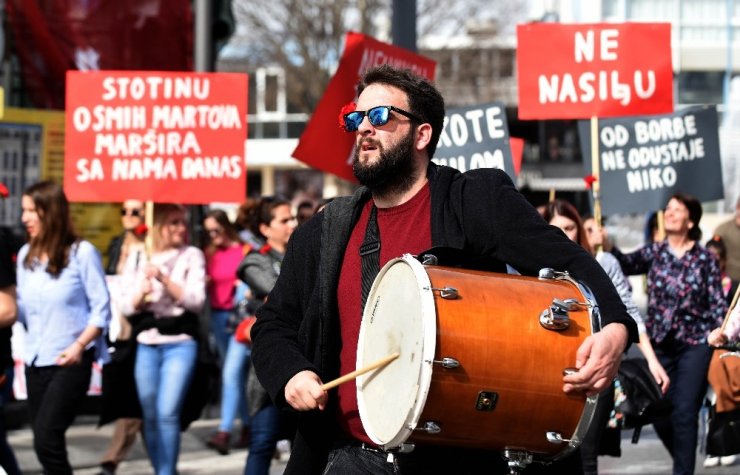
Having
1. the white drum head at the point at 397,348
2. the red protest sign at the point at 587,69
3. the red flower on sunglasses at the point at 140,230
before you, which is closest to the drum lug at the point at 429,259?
the white drum head at the point at 397,348

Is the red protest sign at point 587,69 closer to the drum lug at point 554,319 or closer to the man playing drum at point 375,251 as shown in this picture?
the man playing drum at point 375,251

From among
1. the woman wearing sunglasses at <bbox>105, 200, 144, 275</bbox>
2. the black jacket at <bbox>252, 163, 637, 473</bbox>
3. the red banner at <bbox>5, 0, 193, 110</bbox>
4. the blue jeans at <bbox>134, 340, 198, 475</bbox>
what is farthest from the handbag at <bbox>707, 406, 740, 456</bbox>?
the red banner at <bbox>5, 0, 193, 110</bbox>

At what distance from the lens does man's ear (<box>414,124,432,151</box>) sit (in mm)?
4062

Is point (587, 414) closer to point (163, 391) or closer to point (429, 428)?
point (429, 428)

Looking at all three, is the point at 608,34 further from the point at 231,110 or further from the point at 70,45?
the point at 70,45

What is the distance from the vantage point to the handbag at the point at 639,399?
750cm

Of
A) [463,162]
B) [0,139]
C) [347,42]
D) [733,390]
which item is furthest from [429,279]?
[0,139]

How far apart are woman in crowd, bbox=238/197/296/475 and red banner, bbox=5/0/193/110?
3795mm

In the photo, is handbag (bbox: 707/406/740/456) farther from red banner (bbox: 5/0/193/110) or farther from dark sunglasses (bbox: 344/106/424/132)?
red banner (bbox: 5/0/193/110)

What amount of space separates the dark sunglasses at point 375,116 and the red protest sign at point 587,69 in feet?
17.4

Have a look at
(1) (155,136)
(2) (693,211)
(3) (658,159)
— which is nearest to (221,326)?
(1) (155,136)

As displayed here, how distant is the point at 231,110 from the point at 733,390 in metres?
3.69

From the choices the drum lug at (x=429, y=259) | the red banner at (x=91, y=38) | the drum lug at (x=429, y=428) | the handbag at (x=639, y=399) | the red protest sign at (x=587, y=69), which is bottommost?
the handbag at (x=639, y=399)

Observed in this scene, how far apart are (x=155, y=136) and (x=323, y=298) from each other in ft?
17.9
